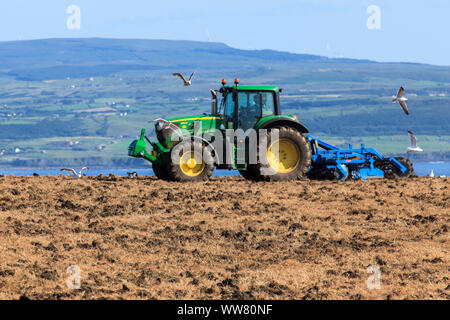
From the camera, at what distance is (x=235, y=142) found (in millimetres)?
24781

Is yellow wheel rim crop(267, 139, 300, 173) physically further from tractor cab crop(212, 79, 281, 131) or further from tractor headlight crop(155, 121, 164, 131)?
tractor headlight crop(155, 121, 164, 131)

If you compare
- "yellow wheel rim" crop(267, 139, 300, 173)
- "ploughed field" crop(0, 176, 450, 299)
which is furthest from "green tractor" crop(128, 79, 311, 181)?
"ploughed field" crop(0, 176, 450, 299)

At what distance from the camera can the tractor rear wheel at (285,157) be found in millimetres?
24969

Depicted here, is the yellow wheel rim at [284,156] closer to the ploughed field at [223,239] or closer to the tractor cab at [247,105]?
the ploughed field at [223,239]

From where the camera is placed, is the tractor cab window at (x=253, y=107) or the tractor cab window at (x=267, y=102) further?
the tractor cab window at (x=267, y=102)

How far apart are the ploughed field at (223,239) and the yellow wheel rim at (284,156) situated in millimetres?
834

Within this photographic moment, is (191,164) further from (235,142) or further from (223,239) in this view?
(223,239)

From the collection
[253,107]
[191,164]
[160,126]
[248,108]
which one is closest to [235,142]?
[248,108]

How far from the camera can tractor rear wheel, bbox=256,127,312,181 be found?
25.0 m

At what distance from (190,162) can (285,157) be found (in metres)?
3.26

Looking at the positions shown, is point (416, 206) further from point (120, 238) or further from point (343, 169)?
point (120, 238)

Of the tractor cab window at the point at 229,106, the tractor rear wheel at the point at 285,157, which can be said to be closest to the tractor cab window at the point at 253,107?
the tractor cab window at the point at 229,106

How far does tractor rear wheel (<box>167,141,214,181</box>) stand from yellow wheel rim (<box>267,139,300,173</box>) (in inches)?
85.0

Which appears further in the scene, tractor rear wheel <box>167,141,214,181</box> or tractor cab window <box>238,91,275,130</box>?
tractor cab window <box>238,91,275,130</box>
